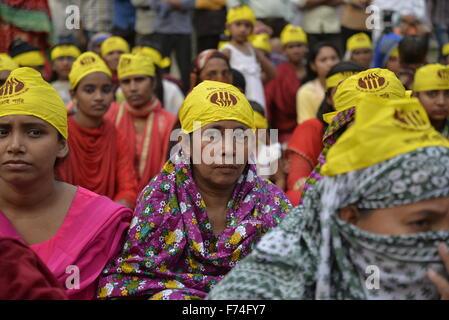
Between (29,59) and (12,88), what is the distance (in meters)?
4.43

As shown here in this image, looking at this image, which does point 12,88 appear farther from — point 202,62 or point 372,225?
point 202,62

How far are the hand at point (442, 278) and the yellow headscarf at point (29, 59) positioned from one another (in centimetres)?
608

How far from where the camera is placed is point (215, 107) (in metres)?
3.54

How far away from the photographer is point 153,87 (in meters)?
7.50

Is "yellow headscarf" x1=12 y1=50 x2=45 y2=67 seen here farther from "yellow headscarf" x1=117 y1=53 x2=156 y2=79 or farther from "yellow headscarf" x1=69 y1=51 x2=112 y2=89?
"yellow headscarf" x1=69 y1=51 x2=112 y2=89

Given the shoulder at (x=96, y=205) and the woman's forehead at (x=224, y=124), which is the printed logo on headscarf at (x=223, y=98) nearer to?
the woman's forehead at (x=224, y=124)

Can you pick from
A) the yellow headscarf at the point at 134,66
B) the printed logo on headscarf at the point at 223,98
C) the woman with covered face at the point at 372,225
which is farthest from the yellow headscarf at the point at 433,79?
the woman with covered face at the point at 372,225

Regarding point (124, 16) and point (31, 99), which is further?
point (124, 16)

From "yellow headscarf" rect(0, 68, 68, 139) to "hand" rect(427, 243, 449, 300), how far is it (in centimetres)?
190

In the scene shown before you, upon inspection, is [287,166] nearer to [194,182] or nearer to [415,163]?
[194,182]

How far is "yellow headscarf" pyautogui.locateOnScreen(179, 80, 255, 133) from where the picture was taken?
3537mm

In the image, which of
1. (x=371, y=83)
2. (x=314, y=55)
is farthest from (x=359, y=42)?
(x=371, y=83)

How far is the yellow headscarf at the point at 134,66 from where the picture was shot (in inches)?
289
